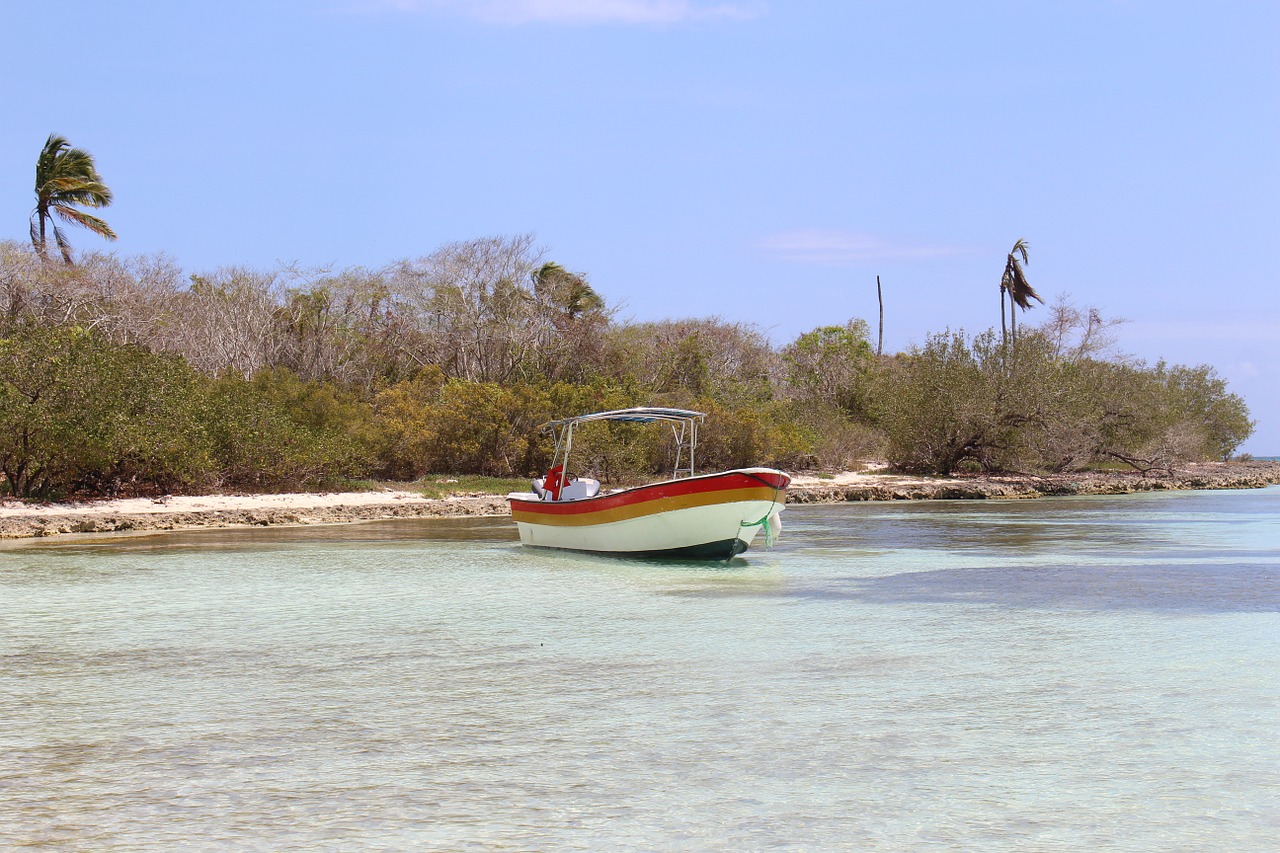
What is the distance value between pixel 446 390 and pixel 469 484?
11.0 ft

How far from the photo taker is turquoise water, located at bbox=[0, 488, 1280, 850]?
16.9ft

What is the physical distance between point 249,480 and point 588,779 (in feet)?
73.4

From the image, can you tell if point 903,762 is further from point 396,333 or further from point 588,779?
point 396,333

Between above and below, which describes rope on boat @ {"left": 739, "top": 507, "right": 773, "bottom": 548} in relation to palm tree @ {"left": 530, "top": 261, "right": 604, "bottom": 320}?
below

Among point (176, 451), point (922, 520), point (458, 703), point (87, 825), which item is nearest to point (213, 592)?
point (458, 703)

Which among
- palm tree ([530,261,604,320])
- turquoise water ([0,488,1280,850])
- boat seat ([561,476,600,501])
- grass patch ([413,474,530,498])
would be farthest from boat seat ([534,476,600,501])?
palm tree ([530,261,604,320])

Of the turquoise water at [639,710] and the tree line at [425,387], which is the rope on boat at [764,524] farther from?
the tree line at [425,387]

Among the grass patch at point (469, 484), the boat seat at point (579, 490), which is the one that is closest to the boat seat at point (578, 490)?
the boat seat at point (579, 490)

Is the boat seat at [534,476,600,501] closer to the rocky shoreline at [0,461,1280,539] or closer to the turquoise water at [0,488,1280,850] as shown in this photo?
the turquoise water at [0,488,1280,850]

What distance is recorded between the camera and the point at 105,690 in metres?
7.96

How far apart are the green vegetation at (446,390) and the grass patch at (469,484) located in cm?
15

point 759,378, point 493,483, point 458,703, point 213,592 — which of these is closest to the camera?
point 458,703

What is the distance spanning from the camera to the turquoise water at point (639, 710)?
516 cm

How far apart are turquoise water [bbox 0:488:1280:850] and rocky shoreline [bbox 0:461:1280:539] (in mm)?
7049
